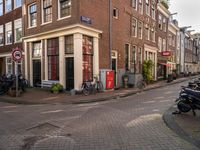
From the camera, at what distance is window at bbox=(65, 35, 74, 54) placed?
1371 cm

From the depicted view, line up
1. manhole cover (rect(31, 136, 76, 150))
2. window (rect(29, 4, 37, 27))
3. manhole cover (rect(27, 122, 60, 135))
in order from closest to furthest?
manhole cover (rect(31, 136, 76, 150)) < manhole cover (rect(27, 122, 60, 135)) < window (rect(29, 4, 37, 27))

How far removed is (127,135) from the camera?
5.30 metres

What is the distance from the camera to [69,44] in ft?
45.7

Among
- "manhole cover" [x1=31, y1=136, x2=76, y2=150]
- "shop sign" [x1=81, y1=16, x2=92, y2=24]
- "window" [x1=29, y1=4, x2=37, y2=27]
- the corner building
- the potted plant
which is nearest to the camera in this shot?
"manhole cover" [x1=31, y1=136, x2=76, y2=150]

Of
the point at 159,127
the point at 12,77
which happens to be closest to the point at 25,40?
the point at 12,77

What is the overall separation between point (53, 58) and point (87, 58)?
275cm

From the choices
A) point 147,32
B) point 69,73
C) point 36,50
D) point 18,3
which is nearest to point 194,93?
point 69,73

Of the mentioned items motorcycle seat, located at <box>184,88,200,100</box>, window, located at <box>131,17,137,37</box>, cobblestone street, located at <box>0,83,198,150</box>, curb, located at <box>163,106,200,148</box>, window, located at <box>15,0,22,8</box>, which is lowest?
cobblestone street, located at <box>0,83,198,150</box>

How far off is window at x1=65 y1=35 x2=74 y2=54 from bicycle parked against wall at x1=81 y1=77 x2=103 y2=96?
2.46 meters

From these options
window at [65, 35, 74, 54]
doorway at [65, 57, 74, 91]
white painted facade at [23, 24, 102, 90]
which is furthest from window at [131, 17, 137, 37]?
doorway at [65, 57, 74, 91]

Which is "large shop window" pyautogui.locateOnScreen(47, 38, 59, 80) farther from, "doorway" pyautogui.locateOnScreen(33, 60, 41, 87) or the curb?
the curb

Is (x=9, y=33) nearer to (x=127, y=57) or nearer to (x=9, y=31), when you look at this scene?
(x=9, y=31)

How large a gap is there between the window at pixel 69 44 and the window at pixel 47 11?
107 inches

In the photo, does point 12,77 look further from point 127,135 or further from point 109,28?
Result: point 127,135
